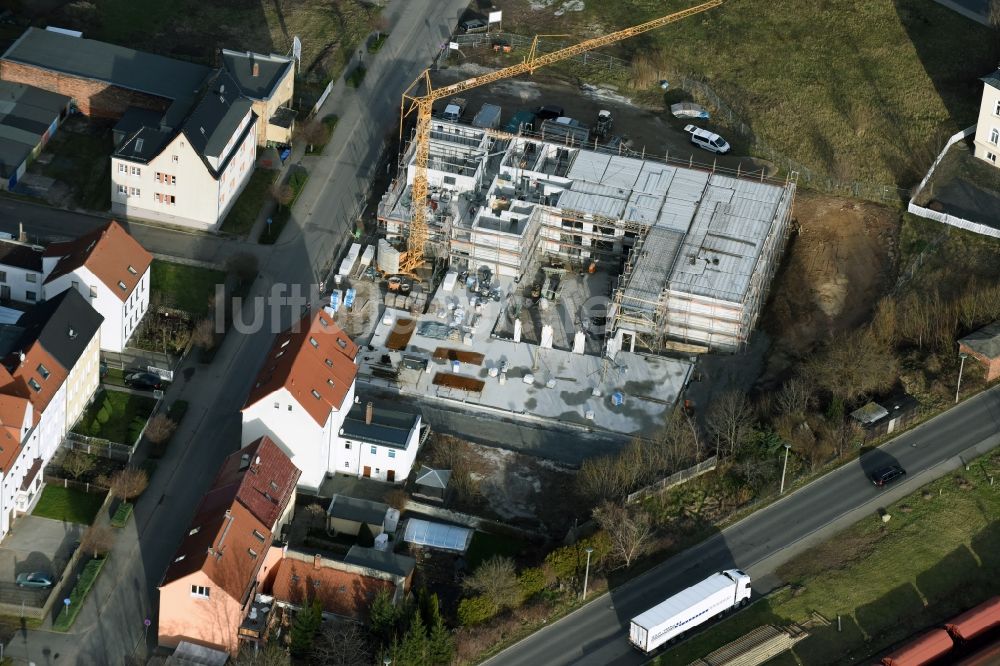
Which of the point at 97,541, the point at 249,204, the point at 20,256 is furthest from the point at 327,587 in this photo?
the point at 249,204

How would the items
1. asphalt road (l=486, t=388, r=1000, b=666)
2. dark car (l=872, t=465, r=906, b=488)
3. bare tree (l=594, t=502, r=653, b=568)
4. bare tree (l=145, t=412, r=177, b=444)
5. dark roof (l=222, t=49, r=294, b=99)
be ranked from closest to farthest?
asphalt road (l=486, t=388, r=1000, b=666), bare tree (l=594, t=502, r=653, b=568), dark car (l=872, t=465, r=906, b=488), bare tree (l=145, t=412, r=177, b=444), dark roof (l=222, t=49, r=294, b=99)

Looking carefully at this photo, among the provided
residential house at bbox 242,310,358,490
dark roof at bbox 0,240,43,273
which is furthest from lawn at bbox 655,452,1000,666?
dark roof at bbox 0,240,43,273

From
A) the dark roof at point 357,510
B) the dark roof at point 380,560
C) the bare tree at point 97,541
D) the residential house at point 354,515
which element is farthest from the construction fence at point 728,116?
the bare tree at point 97,541

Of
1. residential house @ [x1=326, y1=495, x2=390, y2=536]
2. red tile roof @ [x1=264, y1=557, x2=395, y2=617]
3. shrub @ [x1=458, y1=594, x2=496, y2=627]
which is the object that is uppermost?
shrub @ [x1=458, y1=594, x2=496, y2=627]

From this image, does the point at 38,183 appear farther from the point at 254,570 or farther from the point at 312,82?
the point at 254,570

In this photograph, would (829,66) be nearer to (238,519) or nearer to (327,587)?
(327,587)

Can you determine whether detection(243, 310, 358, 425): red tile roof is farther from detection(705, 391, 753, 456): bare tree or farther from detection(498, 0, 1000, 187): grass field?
detection(498, 0, 1000, 187): grass field

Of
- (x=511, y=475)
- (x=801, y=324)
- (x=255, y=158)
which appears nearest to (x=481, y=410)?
(x=511, y=475)
